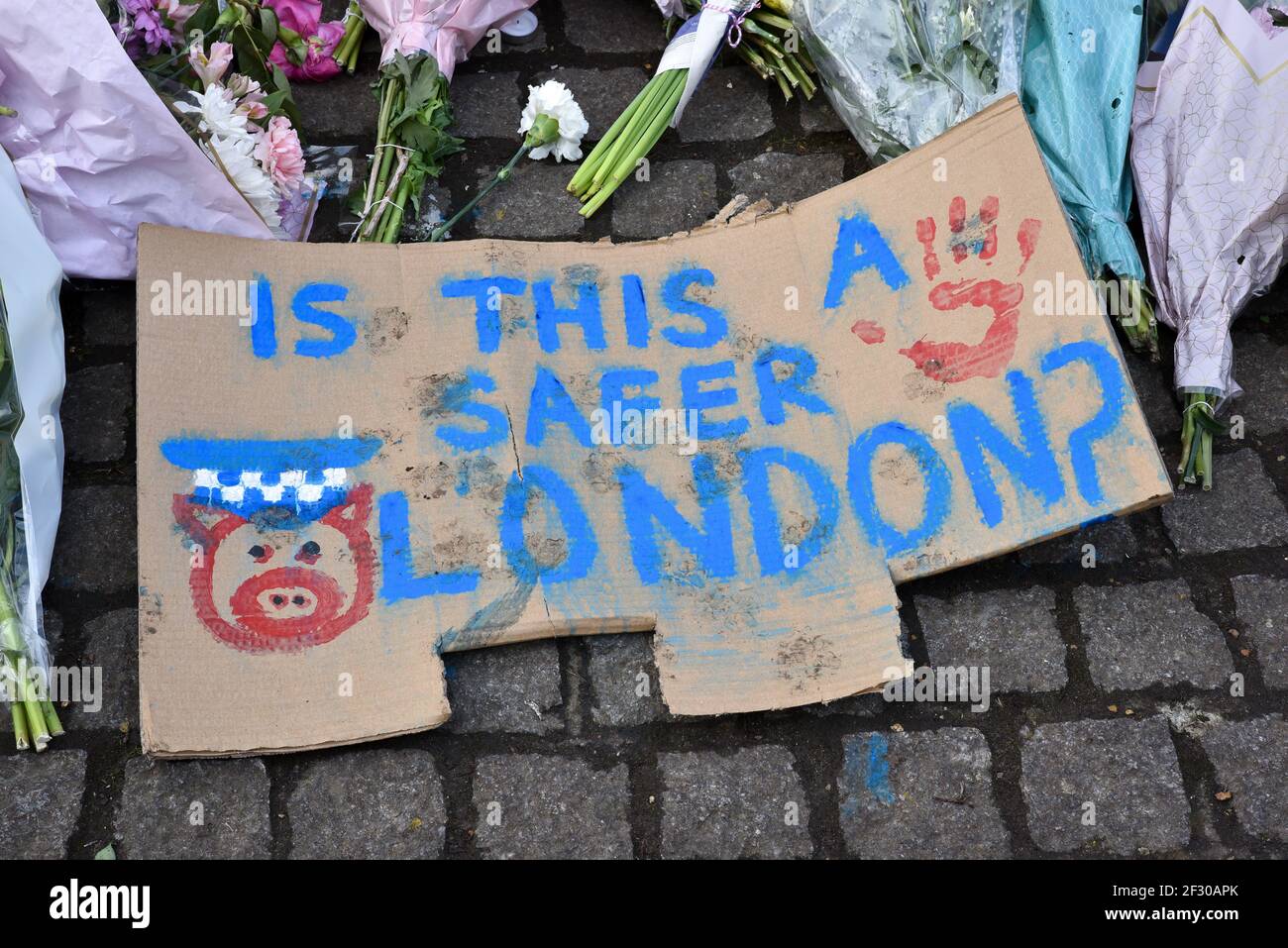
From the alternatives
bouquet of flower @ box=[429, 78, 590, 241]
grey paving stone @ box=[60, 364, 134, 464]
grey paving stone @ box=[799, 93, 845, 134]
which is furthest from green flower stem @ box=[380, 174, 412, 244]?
grey paving stone @ box=[799, 93, 845, 134]

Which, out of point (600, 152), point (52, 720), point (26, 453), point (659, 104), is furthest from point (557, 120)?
point (52, 720)

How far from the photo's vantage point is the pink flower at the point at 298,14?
3346 millimetres

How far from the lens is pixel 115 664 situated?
7.99 feet

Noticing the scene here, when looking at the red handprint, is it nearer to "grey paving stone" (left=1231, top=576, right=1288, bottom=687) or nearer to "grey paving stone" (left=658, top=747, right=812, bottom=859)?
"grey paving stone" (left=1231, top=576, right=1288, bottom=687)

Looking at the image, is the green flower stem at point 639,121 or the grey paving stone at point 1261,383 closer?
the grey paving stone at point 1261,383

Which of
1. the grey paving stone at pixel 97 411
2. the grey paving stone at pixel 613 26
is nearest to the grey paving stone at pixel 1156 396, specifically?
the grey paving stone at pixel 613 26

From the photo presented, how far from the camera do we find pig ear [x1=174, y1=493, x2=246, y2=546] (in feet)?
8.13

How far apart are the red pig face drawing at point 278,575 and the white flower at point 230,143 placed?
2.69ft

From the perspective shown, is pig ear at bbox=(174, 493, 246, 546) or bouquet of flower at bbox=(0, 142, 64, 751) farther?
pig ear at bbox=(174, 493, 246, 546)

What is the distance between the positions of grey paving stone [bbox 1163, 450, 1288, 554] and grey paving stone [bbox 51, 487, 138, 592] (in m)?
2.22

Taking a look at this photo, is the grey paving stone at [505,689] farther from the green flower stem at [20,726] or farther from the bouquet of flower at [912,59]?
the bouquet of flower at [912,59]

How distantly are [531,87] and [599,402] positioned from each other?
3.79 ft

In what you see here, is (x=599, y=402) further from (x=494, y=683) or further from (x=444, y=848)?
(x=444, y=848)

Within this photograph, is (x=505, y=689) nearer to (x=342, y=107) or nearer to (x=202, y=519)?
(x=202, y=519)
